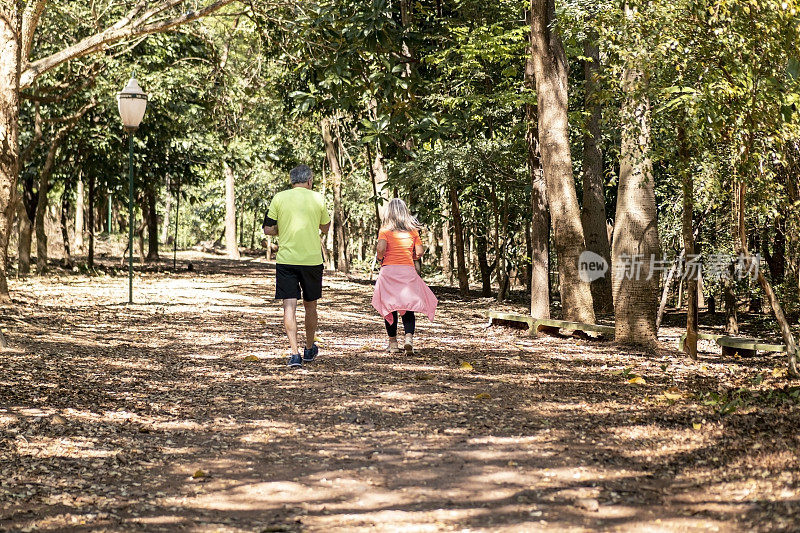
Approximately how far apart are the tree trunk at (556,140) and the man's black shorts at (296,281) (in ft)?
17.2

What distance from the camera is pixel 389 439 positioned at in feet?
22.1

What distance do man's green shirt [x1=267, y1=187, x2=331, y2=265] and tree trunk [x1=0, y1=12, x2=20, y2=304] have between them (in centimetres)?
746

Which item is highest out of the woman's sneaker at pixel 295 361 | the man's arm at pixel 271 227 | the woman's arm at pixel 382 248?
the man's arm at pixel 271 227

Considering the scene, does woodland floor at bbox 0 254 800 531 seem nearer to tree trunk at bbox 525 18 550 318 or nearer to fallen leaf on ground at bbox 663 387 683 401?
fallen leaf on ground at bbox 663 387 683 401

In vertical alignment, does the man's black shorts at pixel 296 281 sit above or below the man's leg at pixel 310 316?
above

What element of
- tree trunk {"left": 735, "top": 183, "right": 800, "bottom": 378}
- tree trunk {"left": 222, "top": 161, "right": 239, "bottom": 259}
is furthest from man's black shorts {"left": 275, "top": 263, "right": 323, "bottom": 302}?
tree trunk {"left": 222, "top": 161, "right": 239, "bottom": 259}

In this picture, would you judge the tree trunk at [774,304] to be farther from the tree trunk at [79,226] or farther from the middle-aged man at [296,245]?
the tree trunk at [79,226]

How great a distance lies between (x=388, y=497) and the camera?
524 cm

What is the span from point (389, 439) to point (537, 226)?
33.6 feet

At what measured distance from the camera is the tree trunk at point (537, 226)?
15.8 meters

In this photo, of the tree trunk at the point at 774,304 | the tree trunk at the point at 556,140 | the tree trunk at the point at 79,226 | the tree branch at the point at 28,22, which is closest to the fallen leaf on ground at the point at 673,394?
the tree trunk at the point at 774,304

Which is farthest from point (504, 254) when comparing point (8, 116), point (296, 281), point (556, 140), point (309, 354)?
point (296, 281)

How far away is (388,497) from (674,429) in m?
2.61

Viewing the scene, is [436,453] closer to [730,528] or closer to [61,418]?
[730,528]
